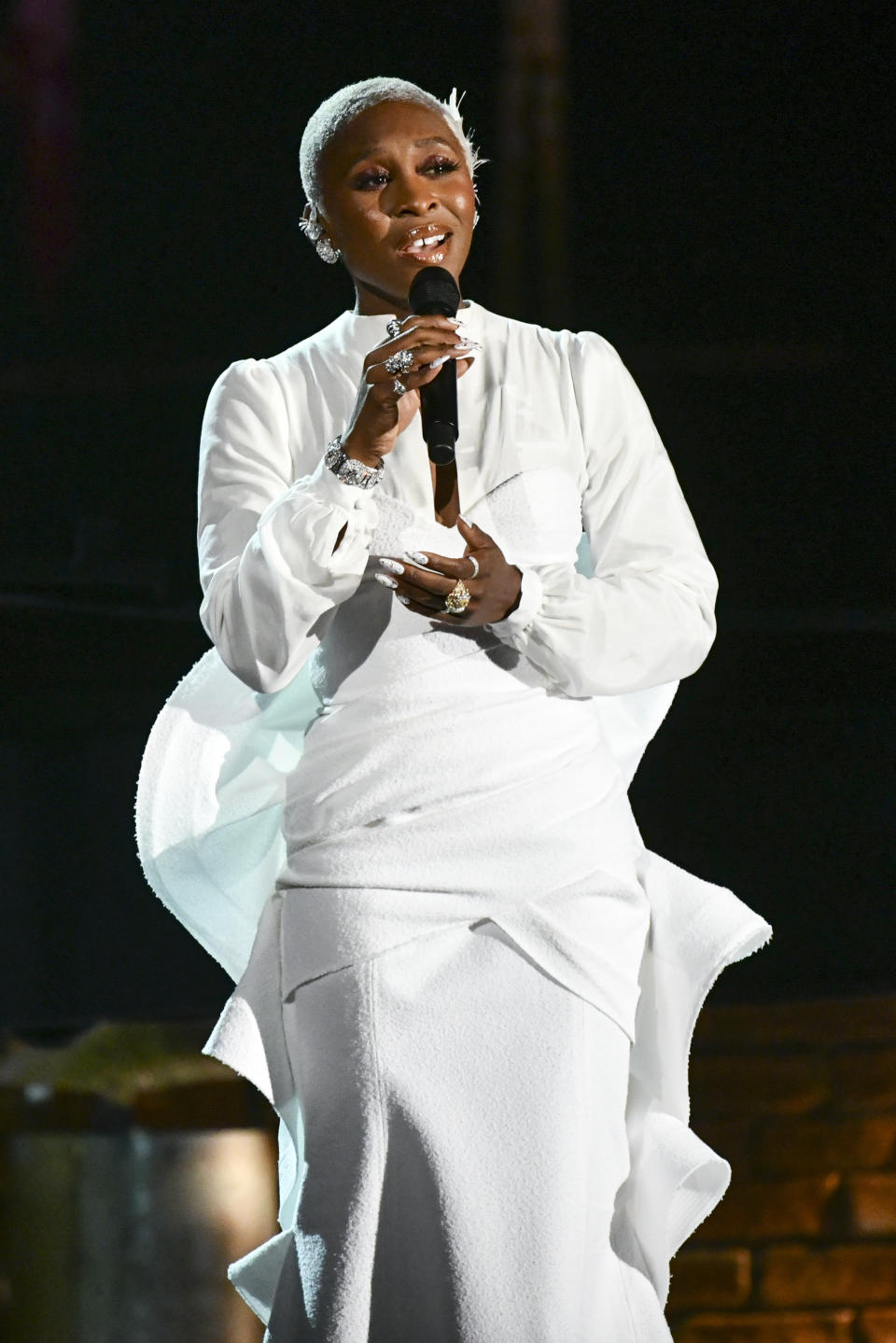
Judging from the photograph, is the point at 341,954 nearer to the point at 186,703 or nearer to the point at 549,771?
the point at 549,771

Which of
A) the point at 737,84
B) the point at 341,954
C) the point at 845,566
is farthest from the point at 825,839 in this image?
the point at 341,954

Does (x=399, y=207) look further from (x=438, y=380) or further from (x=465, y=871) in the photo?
(x=465, y=871)

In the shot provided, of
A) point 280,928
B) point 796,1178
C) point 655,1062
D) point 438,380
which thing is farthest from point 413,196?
point 796,1178

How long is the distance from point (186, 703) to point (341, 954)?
14.6 inches

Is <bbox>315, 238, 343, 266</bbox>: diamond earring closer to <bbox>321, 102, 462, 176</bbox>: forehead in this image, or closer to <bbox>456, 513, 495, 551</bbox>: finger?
<bbox>321, 102, 462, 176</bbox>: forehead

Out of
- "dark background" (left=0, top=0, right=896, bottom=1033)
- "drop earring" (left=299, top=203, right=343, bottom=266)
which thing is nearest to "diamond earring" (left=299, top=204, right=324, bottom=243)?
"drop earring" (left=299, top=203, right=343, bottom=266)

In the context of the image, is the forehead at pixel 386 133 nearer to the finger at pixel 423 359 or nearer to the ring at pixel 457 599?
the finger at pixel 423 359

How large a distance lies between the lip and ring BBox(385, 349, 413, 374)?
0.85 feet

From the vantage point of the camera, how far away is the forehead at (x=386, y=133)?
1.72 metres

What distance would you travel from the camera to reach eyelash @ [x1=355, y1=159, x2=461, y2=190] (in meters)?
1.72

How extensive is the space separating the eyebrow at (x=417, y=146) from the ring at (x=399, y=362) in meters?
0.33

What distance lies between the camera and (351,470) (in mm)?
1538

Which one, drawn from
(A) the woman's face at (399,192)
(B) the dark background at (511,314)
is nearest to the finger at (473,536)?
(A) the woman's face at (399,192)

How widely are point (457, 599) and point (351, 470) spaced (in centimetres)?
15
